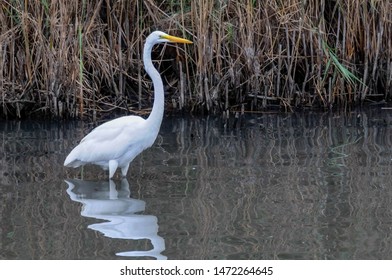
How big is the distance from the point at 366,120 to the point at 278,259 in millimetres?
4354

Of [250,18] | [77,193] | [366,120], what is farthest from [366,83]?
[77,193]

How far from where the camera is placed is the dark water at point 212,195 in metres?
5.01

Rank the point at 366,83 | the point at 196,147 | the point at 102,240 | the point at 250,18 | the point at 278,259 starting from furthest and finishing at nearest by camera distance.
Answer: the point at 366,83
the point at 250,18
the point at 196,147
the point at 102,240
the point at 278,259

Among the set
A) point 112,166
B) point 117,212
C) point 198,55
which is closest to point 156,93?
point 112,166

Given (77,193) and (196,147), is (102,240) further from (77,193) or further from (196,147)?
(196,147)

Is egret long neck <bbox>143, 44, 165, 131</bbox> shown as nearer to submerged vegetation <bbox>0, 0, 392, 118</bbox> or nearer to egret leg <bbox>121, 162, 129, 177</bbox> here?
egret leg <bbox>121, 162, 129, 177</bbox>

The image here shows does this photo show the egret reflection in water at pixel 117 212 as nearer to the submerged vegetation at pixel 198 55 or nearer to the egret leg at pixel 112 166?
the egret leg at pixel 112 166

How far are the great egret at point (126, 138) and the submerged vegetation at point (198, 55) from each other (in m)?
1.70

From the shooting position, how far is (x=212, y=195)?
6102 mm

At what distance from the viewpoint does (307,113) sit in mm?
9109

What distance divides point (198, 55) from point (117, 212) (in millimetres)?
3354

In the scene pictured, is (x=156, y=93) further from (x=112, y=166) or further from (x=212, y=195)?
(x=212, y=195)

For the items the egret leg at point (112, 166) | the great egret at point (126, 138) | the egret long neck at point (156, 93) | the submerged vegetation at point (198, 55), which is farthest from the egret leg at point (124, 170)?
the submerged vegetation at point (198, 55)

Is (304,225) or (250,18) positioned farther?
(250,18)
